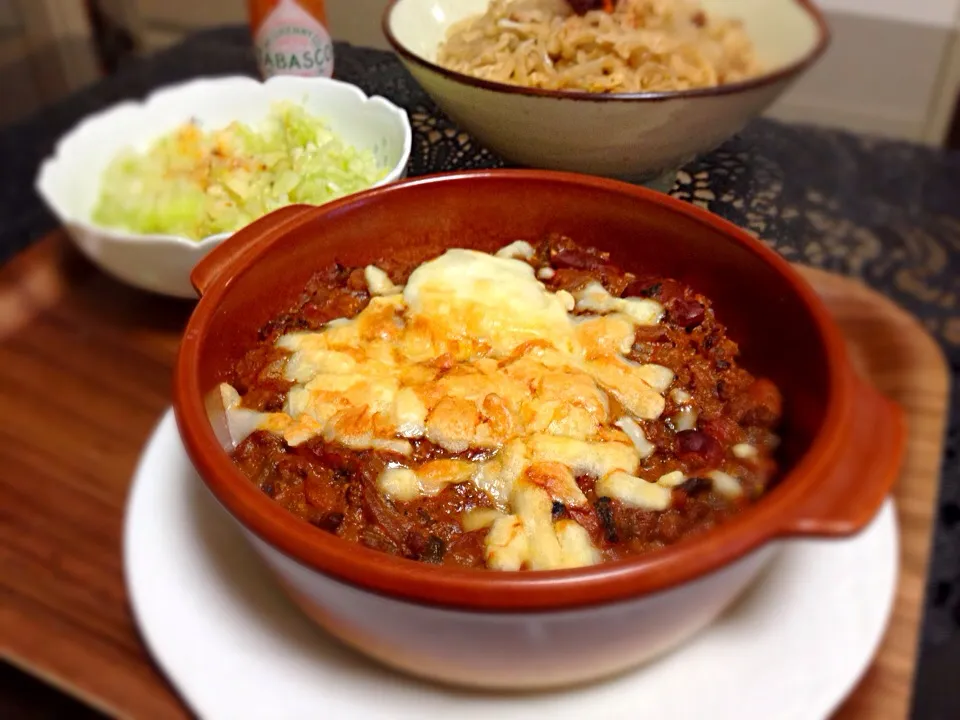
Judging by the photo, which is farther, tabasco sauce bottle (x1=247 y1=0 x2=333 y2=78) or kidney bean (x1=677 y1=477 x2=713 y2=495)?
tabasco sauce bottle (x1=247 y1=0 x2=333 y2=78)

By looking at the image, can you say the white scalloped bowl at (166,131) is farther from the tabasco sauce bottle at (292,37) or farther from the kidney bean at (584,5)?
the kidney bean at (584,5)

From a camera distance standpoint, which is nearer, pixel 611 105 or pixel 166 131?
pixel 611 105

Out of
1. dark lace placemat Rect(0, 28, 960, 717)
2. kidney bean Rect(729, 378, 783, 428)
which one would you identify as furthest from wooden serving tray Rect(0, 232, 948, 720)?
kidney bean Rect(729, 378, 783, 428)

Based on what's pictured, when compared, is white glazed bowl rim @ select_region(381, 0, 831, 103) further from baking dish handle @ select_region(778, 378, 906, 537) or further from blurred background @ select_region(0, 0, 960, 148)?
baking dish handle @ select_region(778, 378, 906, 537)

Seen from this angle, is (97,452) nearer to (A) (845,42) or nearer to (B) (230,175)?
(B) (230,175)

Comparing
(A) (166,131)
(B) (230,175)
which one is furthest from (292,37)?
(A) (166,131)

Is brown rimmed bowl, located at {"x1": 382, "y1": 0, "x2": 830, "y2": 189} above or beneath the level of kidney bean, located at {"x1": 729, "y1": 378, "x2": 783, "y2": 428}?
above

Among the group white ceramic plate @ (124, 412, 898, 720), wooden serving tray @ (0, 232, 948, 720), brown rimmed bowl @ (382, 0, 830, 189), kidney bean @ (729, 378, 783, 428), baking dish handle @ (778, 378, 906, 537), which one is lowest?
wooden serving tray @ (0, 232, 948, 720)
